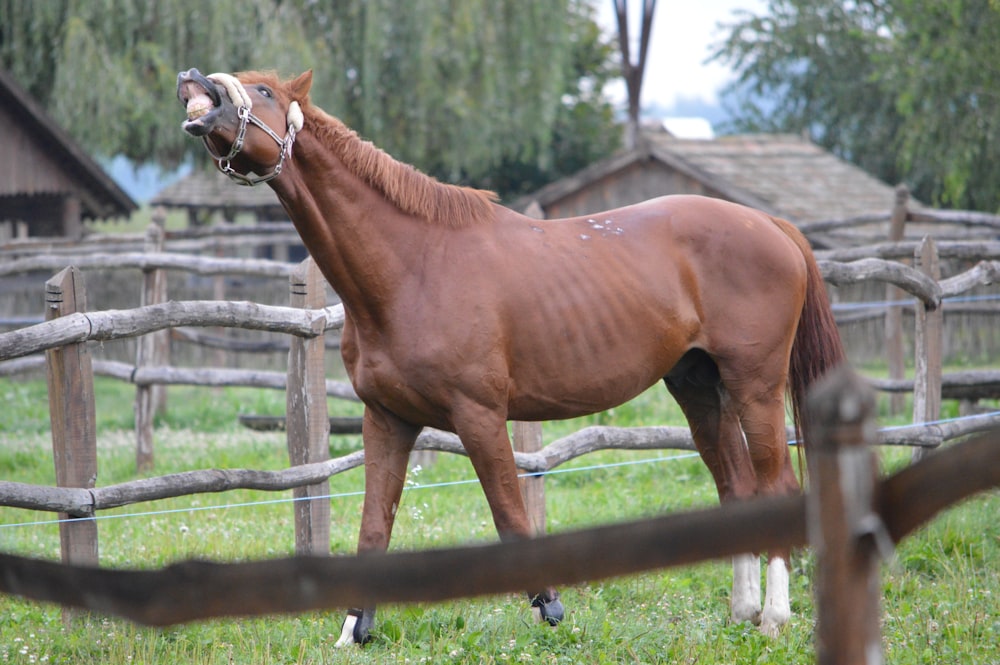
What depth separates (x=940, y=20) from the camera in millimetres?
13312

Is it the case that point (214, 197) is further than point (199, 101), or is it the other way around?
point (214, 197)

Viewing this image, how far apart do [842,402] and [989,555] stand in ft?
14.2

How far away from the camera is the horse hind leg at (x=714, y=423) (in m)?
4.49

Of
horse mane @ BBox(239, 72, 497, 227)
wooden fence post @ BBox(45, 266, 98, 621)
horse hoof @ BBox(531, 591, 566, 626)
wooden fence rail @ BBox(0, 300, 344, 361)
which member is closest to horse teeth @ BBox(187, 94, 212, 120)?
horse mane @ BBox(239, 72, 497, 227)

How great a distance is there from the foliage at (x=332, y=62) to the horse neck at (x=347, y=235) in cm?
1078

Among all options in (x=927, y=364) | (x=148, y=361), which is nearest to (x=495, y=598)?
(x=927, y=364)

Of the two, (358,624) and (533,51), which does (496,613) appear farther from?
(533,51)

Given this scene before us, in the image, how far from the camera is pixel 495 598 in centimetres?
334

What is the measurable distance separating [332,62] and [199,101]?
45.7 feet

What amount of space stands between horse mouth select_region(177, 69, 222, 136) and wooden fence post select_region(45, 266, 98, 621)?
1.33 metres

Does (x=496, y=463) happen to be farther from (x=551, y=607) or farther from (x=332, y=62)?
(x=332, y=62)

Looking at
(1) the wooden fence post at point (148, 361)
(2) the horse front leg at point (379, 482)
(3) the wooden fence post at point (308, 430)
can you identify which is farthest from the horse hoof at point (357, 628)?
(1) the wooden fence post at point (148, 361)

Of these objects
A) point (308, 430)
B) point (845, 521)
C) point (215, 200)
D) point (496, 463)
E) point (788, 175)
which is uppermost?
point (845, 521)

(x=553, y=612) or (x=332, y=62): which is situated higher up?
(x=332, y=62)
